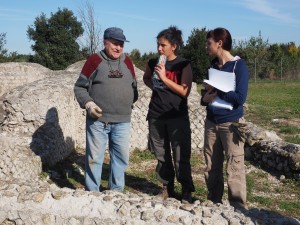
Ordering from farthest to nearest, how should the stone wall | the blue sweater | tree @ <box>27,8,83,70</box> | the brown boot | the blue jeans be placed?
tree @ <box>27,8,83,70</box>
the stone wall
the brown boot
the blue jeans
the blue sweater

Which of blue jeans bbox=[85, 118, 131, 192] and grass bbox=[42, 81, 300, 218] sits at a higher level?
blue jeans bbox=[85, 118, 131, 192]

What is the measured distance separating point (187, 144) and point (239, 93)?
0.97m

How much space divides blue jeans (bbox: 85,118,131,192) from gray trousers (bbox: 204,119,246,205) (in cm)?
86

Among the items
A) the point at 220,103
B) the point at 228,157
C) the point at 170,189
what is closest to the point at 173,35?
the point at 220,103

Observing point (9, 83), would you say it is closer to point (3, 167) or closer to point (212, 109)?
point (3, 167)

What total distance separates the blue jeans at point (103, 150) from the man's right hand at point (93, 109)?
0.20m

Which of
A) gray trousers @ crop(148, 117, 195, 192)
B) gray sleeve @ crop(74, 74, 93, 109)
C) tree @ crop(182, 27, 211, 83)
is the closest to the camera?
gray sleeve @ crop(74, 74, 93, 109)

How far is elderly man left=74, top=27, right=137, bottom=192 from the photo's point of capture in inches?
160

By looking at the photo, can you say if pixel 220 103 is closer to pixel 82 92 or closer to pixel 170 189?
pixel 82 92

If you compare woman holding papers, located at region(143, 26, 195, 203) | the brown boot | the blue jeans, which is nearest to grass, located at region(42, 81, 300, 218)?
the brown boot

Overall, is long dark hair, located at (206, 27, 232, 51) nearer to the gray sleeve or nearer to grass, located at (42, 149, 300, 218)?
the gray sleeve

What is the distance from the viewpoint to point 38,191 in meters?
3.40

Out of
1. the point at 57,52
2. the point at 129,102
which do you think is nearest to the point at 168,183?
the point at 129,102

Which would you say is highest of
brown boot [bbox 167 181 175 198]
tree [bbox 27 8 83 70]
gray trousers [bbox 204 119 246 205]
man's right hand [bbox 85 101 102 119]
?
tree [bbox 27 8 83 70]
